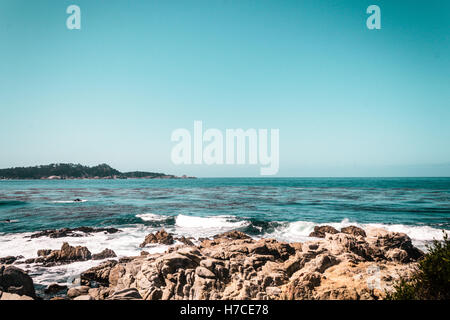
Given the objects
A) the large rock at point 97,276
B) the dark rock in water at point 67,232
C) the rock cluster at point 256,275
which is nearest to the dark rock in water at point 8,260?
the dark rock in water at point 67,232

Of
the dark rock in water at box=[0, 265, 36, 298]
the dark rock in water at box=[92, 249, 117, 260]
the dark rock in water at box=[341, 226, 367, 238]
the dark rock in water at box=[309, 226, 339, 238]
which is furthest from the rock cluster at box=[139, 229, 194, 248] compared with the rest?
the dark rock in water at box=[341, 226, 367, 238]

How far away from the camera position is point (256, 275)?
9820mm

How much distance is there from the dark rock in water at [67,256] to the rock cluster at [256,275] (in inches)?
161

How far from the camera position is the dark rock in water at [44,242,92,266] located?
14789 millimetres

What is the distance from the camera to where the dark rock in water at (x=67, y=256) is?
14789 millimetres

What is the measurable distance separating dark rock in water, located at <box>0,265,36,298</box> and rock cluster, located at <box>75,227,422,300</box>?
5.87 ft

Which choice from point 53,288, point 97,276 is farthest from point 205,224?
point 53,288

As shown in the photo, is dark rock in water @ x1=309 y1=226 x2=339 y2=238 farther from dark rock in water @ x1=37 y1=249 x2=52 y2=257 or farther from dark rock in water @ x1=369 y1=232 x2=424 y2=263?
dark rock in water @ x1=37 y1=249 x2=52 y2=257

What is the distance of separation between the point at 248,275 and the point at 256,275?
1.10 feet

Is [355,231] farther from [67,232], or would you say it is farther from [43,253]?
[67,232]

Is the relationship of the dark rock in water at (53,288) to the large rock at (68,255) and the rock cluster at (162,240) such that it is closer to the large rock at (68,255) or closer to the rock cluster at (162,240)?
the large rock at (68,255)
